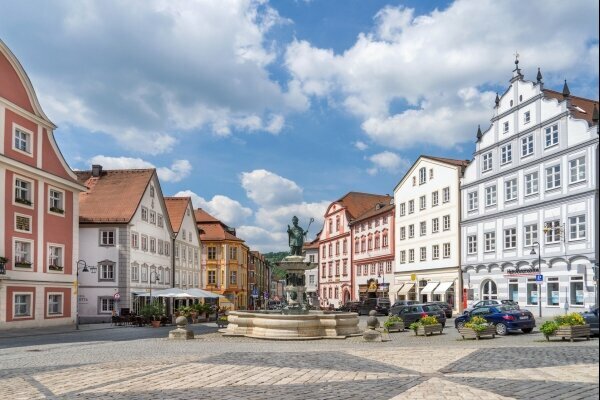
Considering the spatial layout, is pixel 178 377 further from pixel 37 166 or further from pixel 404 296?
pixel 404 296

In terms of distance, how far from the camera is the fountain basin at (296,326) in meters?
25.5

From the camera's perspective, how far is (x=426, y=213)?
5953cm

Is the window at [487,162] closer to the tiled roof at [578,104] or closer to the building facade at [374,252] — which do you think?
the tiled roof at [578,104]

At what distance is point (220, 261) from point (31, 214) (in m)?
47.5

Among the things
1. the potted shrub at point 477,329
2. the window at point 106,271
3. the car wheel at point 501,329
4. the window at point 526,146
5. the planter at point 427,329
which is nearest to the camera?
the potted shrub at point 477,329

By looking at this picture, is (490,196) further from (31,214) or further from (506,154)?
(31,214)

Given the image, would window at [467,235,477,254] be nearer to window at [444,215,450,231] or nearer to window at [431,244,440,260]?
window at [444,215,450,231]

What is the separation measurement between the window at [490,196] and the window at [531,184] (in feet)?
13.7

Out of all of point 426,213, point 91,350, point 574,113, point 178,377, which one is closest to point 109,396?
point 178,377

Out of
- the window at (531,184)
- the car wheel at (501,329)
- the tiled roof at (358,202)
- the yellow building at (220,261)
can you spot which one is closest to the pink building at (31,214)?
the car wheel at (501,329)

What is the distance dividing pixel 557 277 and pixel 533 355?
25215 millimetres

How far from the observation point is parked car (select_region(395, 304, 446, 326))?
3312 cm

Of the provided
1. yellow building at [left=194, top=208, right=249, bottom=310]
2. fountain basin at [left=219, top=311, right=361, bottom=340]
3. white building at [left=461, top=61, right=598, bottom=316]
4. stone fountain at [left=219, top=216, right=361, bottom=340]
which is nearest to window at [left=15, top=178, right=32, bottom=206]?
stone fountain at [left=219, top=216, right=361, bottom=340]

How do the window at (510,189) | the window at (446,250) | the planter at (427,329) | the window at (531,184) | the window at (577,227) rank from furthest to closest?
the window at (446,250)
the window at (510,189)
the window at (531,184)
the window at (577,227)
the planter at (427,329)
